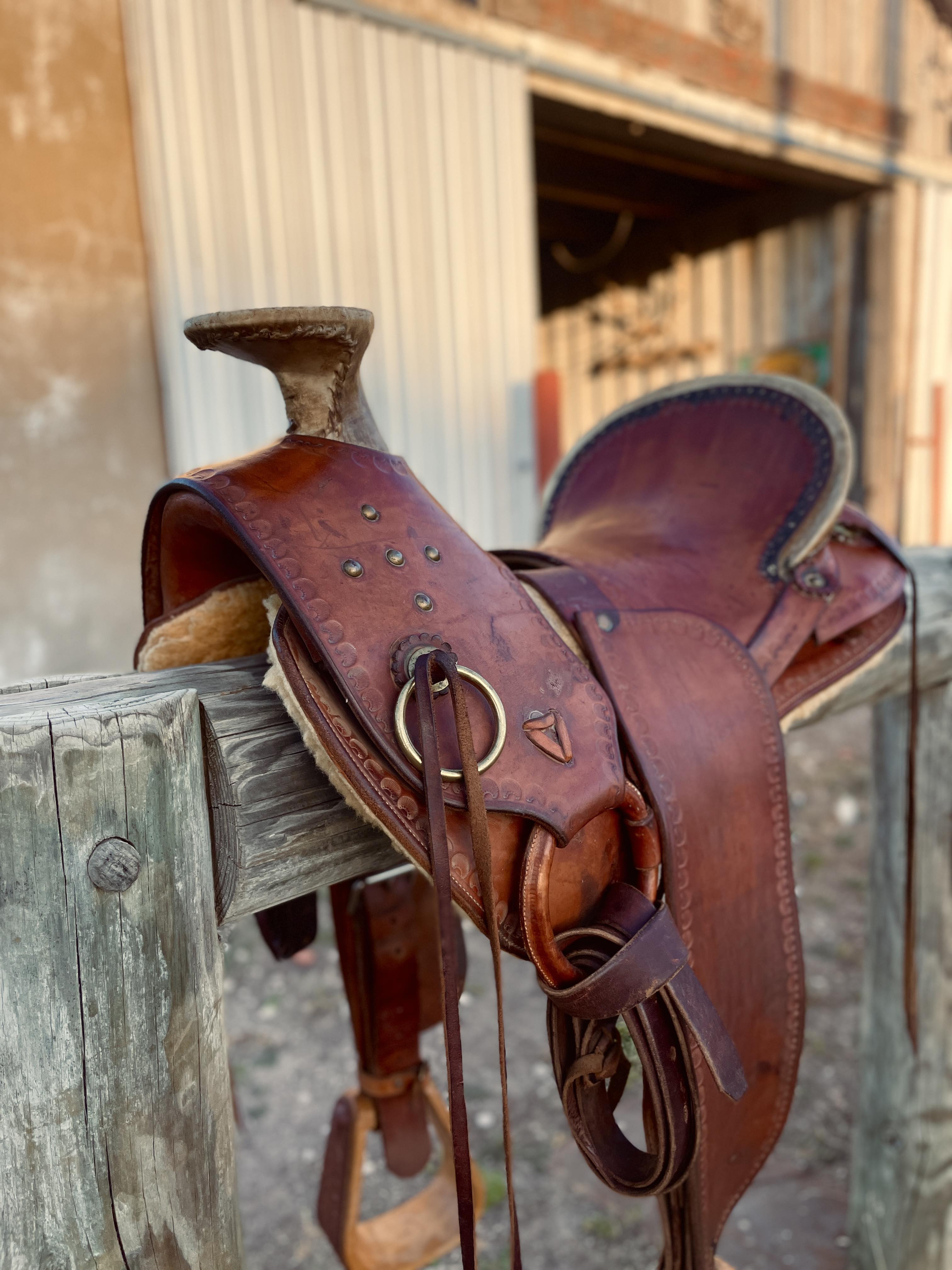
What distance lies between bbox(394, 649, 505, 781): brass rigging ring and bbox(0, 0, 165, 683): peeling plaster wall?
6.46ft

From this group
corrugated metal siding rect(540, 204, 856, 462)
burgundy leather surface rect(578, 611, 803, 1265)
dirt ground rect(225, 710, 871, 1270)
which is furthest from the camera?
corrugated metal siding rect(540, 204, 856, 462)

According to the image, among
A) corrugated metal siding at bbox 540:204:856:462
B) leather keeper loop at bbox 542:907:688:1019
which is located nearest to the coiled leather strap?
leather keeper loop at bbox 542:907:688:1019

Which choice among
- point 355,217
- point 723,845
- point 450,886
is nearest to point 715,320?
point 355,217

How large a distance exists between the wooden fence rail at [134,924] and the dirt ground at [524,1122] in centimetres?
100

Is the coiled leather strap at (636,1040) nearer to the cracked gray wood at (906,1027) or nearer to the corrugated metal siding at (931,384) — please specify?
the cracked gray wood at (906,1027)

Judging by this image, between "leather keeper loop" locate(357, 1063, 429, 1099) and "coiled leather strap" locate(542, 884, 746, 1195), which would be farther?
"leather keeper loop" locate(357, 1063, 429, 1099)

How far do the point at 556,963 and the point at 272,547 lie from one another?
340 mm

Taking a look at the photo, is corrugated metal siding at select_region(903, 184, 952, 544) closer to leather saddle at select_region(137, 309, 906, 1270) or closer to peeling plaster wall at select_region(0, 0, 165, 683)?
peeling plaster wall at select_region(0, 0, 165, 683)

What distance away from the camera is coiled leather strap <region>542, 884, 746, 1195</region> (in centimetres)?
54

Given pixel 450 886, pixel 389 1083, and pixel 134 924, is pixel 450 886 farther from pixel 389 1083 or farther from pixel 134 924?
pixel 389 1083

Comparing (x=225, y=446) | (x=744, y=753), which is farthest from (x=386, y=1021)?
(x=225, y=446)

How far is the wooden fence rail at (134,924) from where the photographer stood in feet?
1.60

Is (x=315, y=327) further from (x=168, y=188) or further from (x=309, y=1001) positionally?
(x=309, y=1001)

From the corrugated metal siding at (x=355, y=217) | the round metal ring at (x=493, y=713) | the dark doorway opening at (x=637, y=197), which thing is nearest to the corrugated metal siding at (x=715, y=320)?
the dark doorway opening at (x=637, y=197)
